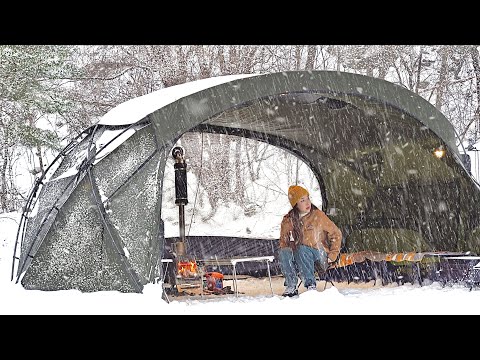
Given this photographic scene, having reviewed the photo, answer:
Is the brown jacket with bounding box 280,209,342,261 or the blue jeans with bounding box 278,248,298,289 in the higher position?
the brown jacket with bounding box 280,209,342,261

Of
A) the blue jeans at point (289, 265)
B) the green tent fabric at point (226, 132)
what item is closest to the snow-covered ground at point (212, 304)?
the green tent fabric at point (226, 132)

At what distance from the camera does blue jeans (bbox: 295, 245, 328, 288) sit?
7.21 metres

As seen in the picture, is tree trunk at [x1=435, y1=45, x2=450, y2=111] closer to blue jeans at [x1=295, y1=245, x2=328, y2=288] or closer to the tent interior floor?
the tent interior floor

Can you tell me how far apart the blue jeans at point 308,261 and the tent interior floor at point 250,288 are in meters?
0.35

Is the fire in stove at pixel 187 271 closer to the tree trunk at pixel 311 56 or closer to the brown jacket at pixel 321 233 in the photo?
the brown jacket at pixel 321 233

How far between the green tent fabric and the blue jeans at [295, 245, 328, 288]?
147 centimetres

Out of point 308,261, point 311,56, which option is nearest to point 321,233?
point 308,261

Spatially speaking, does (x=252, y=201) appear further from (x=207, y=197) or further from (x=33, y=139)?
(x=33, y=139)

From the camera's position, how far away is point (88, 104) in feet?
67.5

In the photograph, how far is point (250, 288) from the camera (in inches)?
334

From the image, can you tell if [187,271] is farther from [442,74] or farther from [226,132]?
[442,74]

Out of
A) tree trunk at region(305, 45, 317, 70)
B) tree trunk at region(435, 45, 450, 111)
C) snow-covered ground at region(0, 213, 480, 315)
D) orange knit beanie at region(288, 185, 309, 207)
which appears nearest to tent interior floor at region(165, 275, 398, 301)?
snow-covered ground at region(0, 213, 480, 315)

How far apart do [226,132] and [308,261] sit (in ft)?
9.69

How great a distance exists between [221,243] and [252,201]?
12.4 metres
